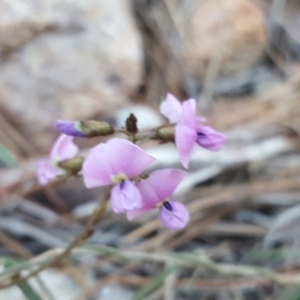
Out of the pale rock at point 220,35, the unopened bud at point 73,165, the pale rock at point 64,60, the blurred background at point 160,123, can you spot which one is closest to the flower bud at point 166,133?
the unopened bud at point 73,165

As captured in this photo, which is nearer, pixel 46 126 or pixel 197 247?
pixel 197 247

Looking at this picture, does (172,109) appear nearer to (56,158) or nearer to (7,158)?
(56,158)

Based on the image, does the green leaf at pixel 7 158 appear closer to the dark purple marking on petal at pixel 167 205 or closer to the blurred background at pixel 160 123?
the blurred background at pixel 160 123

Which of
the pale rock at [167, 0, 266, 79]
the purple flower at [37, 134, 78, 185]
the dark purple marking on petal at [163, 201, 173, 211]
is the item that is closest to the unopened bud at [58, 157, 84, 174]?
the purple flower at [37, 134, 78, 185]

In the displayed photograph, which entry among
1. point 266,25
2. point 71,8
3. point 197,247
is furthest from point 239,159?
point 266,25

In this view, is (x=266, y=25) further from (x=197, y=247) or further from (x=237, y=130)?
(x=197, y=247)

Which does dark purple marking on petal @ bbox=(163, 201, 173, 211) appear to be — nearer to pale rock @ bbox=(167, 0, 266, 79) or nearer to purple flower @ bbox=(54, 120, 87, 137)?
purple flower @ bbox=(54, 120, 87, 137)

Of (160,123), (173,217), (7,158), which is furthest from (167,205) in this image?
(160,123)
